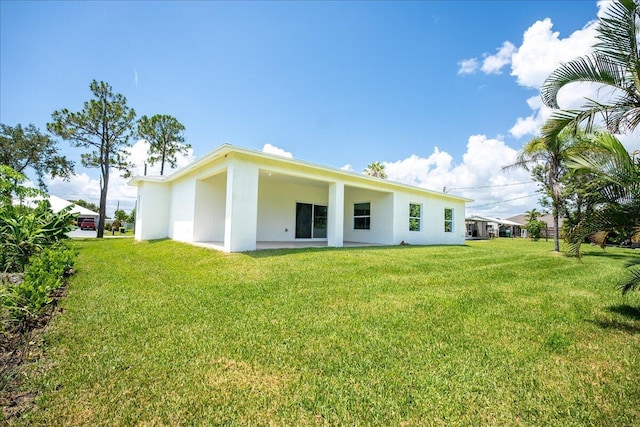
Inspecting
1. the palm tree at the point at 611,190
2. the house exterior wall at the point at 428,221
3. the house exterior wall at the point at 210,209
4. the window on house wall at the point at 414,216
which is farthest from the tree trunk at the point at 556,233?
the house exterior wall at the point at 210,209

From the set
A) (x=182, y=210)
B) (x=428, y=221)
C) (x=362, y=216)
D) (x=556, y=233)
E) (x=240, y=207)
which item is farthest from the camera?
(x=428, y=221)

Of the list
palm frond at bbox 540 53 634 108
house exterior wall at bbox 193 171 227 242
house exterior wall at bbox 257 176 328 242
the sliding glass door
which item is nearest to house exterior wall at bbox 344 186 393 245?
the sliding glass door

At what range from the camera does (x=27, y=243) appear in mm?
6734

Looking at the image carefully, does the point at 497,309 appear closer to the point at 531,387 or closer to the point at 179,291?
the point at 531,387

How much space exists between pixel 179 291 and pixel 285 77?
10.9m

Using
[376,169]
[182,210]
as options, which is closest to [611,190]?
[182,210]

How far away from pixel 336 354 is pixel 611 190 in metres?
4.71

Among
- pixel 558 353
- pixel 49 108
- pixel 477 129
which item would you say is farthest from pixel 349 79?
pixel 49 108

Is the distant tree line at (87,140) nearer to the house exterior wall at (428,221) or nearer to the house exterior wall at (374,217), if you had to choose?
the house exterior wall at (374,217)

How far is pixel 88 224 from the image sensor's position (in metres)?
31.8

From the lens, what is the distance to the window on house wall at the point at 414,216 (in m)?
15.4

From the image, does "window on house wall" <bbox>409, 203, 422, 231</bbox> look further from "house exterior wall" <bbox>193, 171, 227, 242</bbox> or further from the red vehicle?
the red vehicle

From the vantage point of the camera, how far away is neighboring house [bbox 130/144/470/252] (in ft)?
30.3

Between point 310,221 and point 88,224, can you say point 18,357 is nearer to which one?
point 310,221
